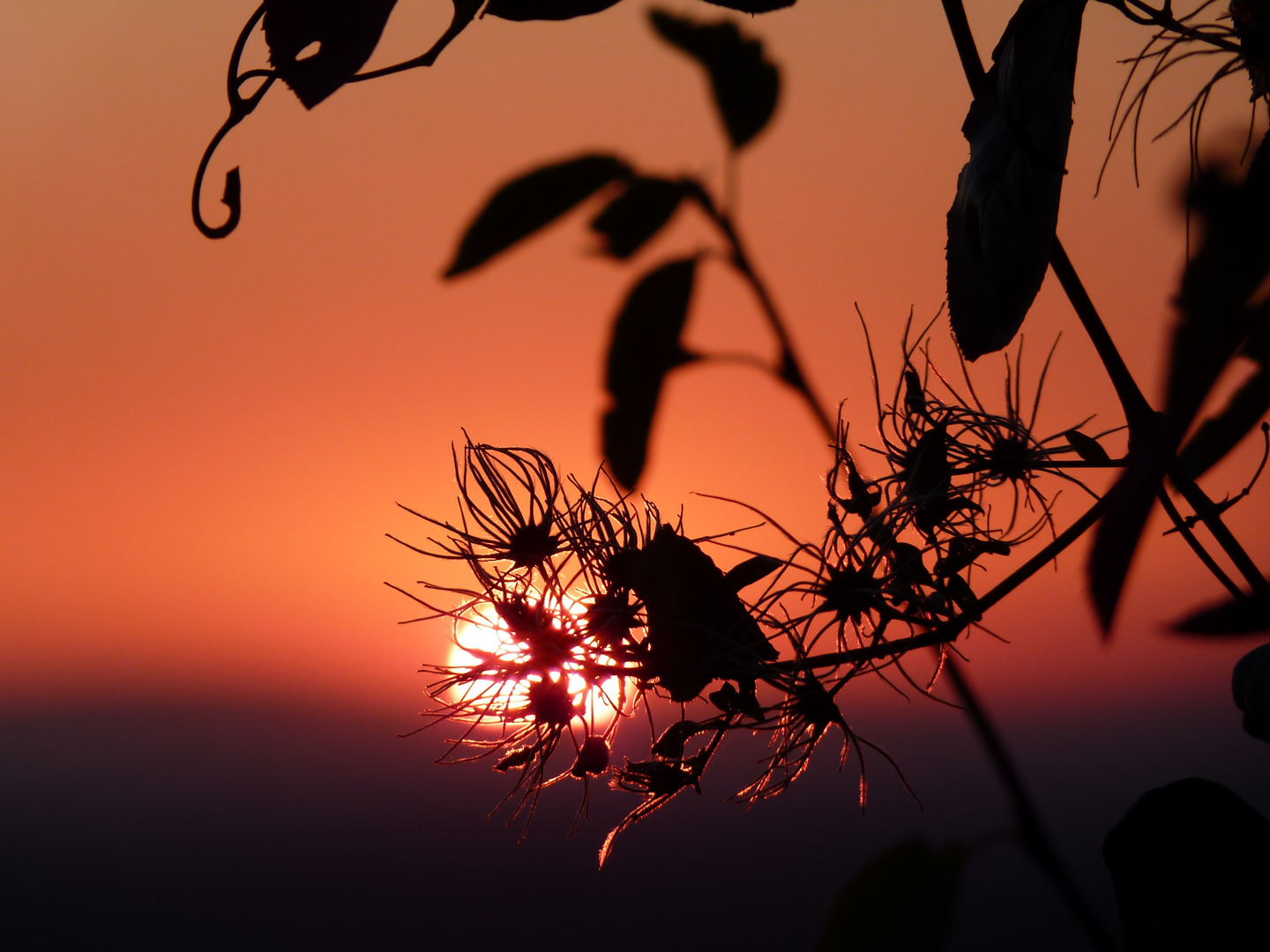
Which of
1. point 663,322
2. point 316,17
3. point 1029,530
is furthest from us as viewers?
point 663,322

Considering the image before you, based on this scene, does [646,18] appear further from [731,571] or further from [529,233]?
[731,571]

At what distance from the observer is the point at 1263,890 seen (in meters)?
0.28

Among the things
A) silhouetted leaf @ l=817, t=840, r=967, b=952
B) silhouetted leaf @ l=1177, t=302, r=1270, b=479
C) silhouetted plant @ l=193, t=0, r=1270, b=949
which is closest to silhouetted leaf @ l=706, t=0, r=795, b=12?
silhouetted plant @ l=193, t=0, r=1270, b=949

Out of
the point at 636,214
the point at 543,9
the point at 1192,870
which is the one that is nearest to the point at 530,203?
the point at 636,214

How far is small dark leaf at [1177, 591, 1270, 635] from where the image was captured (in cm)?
28

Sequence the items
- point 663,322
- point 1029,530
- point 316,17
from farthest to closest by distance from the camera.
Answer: point 663,322, point 1029,530, point 316,17

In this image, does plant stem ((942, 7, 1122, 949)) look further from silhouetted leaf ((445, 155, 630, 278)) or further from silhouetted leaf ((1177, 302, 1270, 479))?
silhouetted leaf ((445, 155, 630, 278))

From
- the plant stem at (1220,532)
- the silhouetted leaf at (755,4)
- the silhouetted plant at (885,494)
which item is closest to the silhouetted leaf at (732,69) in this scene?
the silhouetted plant at (885,494)

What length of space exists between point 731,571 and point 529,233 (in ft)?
0.67

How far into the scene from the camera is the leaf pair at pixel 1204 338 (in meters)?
0.12

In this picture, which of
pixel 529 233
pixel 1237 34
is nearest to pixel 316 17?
pixel 529 233

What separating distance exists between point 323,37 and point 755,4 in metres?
0.14

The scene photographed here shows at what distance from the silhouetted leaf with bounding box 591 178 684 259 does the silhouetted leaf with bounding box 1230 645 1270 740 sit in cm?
34

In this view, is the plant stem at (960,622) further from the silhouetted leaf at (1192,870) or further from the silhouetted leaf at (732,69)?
the silhouetted leaf at (732,69)
